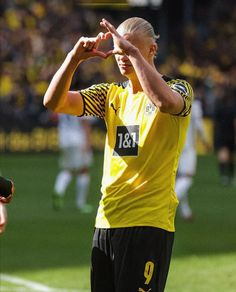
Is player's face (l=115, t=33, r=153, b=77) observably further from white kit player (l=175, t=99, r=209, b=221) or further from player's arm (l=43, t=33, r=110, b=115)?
white kit player (l=175, t=99, r=209, b=221)

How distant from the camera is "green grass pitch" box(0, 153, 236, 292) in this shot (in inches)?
441

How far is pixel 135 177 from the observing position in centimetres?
644

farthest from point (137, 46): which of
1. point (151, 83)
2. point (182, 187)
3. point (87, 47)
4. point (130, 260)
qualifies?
point (182, 187)

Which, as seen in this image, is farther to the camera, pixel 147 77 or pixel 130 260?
pixel 130 260

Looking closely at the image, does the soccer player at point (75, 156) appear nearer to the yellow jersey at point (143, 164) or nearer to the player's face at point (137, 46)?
the yellow jersey at point (143, 164)

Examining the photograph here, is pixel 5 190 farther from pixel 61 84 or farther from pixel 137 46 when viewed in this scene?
pixel 137 46

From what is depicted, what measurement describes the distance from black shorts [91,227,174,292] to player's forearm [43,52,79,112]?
0.86 m

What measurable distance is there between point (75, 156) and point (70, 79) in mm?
12254

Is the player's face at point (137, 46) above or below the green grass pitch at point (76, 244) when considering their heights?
above

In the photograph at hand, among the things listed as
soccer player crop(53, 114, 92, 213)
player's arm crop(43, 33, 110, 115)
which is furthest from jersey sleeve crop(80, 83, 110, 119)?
soccer player crop(53, 114, 92, 213)

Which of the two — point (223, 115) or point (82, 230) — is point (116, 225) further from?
point (223, 115)

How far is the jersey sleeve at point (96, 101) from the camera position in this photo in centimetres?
672

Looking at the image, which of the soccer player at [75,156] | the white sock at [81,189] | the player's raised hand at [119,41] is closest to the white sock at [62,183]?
the soccer player at [75,156]

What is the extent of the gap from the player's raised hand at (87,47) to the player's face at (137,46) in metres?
0.15
